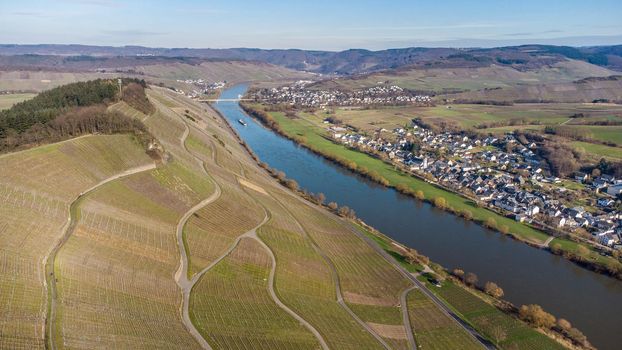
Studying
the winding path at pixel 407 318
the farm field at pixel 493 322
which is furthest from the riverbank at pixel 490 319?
the winding path at pixel 407 318

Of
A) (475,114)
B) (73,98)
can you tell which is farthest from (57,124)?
(475,114)

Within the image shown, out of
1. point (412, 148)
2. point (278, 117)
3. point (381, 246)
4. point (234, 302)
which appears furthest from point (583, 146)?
point (234, 302)

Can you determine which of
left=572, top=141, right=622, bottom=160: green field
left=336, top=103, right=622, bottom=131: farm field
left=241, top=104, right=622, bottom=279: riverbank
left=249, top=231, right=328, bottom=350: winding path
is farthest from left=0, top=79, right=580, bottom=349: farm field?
left=336, top=103, right=622, bottom=131: farm field

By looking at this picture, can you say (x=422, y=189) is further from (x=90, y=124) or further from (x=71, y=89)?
(x=71, y=89)

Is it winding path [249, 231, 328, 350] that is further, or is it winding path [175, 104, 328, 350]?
winding path [249, 231, 328, 350]

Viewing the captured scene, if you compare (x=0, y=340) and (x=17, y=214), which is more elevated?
(x=17, y=214)

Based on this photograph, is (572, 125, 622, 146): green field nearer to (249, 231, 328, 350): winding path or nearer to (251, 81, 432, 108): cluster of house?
(251, 81, 432, 108): cluster of house

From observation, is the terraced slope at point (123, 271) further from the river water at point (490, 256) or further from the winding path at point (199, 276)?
the river water at point (490, 256)

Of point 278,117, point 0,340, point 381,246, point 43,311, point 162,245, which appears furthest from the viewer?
point 278,117
